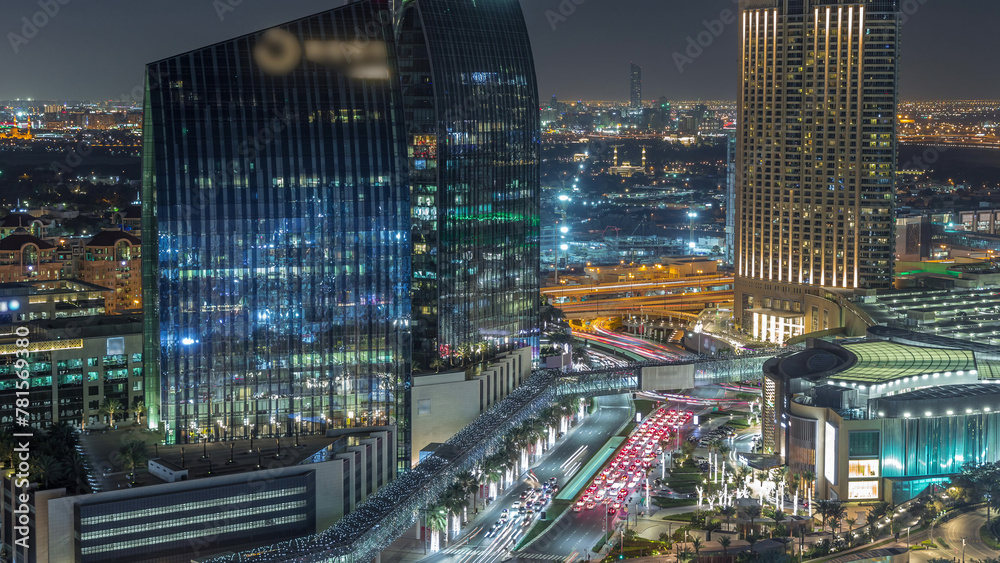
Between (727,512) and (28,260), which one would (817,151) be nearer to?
(727,512)

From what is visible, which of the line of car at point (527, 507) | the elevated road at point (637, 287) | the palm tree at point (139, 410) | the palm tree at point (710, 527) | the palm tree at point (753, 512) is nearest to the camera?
the palm tree at point (710, 527)

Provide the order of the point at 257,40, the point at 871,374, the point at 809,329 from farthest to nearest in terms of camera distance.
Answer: the point at 809,329, the point at 871,374, the point at 257,40

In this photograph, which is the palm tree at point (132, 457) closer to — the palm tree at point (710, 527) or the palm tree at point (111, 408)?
the palm tree at point (111, 408)

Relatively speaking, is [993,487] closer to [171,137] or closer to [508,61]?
[508,61]

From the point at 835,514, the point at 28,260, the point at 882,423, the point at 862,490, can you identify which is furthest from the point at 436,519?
the point at 28,260

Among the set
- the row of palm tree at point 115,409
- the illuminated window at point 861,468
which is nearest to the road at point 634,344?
the illuminated window at point 861,468

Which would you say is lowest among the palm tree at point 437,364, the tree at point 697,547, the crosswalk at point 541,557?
the crosswalk at point 541,557

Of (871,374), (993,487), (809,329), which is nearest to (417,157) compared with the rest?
(871,374)

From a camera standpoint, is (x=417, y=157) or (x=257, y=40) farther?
(x=417, y=157)
